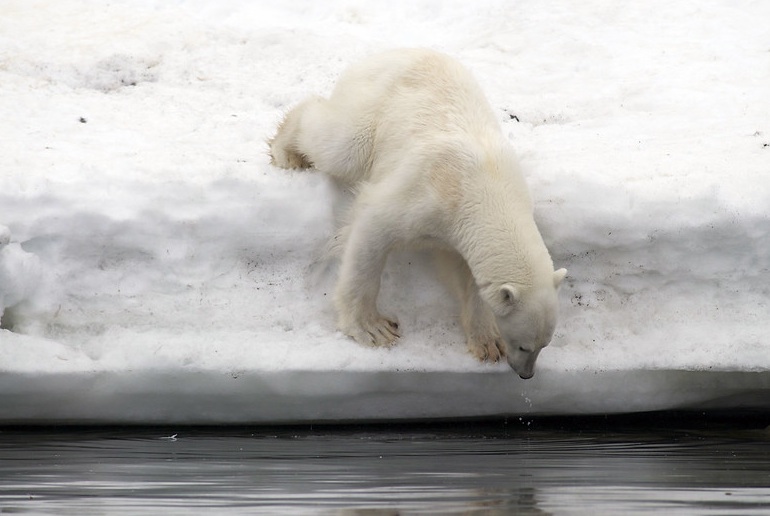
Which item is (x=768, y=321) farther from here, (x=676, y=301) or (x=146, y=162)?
(x=146, y=162)

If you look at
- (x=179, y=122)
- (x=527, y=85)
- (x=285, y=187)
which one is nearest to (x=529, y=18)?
(x=527, y=85)

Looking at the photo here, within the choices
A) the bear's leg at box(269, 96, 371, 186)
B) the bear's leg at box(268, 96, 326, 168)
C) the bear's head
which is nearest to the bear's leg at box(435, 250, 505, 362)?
the bear's head

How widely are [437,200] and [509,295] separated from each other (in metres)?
0.67

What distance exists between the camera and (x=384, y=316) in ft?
22.7

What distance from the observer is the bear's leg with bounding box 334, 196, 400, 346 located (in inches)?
265

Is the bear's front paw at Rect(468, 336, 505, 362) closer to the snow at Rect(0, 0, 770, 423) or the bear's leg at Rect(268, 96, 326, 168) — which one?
the snow at Rect(0, 0, 770, 423)

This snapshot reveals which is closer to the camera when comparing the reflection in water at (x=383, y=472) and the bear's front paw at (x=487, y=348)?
the reflection in water at (x=383, y=472)

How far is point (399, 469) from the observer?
5.48 meters

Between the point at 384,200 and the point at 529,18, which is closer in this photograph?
the point at 384,200

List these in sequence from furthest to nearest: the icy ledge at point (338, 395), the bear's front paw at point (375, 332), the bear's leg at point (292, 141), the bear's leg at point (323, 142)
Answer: the bear's leg at point (292, 141) < the bear's leg at point (323, 142) < the bear's front paw at point (375, 332) < the icy ledge at point (338, 395)

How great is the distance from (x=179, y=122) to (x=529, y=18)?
348 centimetres

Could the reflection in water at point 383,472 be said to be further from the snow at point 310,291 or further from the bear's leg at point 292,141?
the bear's leg at point 292,141

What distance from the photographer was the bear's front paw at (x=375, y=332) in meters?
6.73

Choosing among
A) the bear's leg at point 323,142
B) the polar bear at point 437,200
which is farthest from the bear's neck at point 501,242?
the bear's leg at point 323,142
